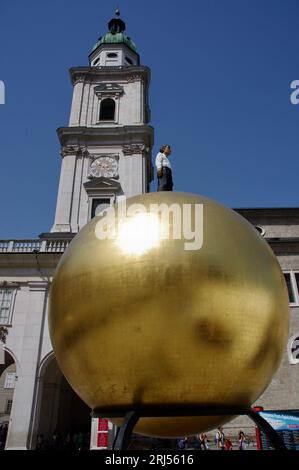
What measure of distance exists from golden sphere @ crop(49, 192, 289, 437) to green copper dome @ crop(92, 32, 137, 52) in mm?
39893

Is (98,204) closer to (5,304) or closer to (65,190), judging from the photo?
(65,190)

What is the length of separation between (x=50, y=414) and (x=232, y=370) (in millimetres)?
21922

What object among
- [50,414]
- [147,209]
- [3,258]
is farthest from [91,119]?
[147,209]

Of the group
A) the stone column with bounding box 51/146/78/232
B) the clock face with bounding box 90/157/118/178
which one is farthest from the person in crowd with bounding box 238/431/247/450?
the clock face with bounding box 90/157/118/178

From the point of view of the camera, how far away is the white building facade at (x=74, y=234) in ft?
65.4

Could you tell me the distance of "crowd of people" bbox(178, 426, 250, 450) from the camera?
17073 mm

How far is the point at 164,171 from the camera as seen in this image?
644 centimetres

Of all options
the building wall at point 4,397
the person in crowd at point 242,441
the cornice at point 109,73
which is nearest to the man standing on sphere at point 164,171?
the person in crowd at point 242,441

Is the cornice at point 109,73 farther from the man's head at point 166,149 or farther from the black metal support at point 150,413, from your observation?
the black metal support at point 150,413

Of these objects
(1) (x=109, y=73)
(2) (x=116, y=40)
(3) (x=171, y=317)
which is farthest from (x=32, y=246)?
(2) (x=116, y=40)

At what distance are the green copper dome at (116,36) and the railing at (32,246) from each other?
82.3 ft

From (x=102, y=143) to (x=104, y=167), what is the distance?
2396mm
